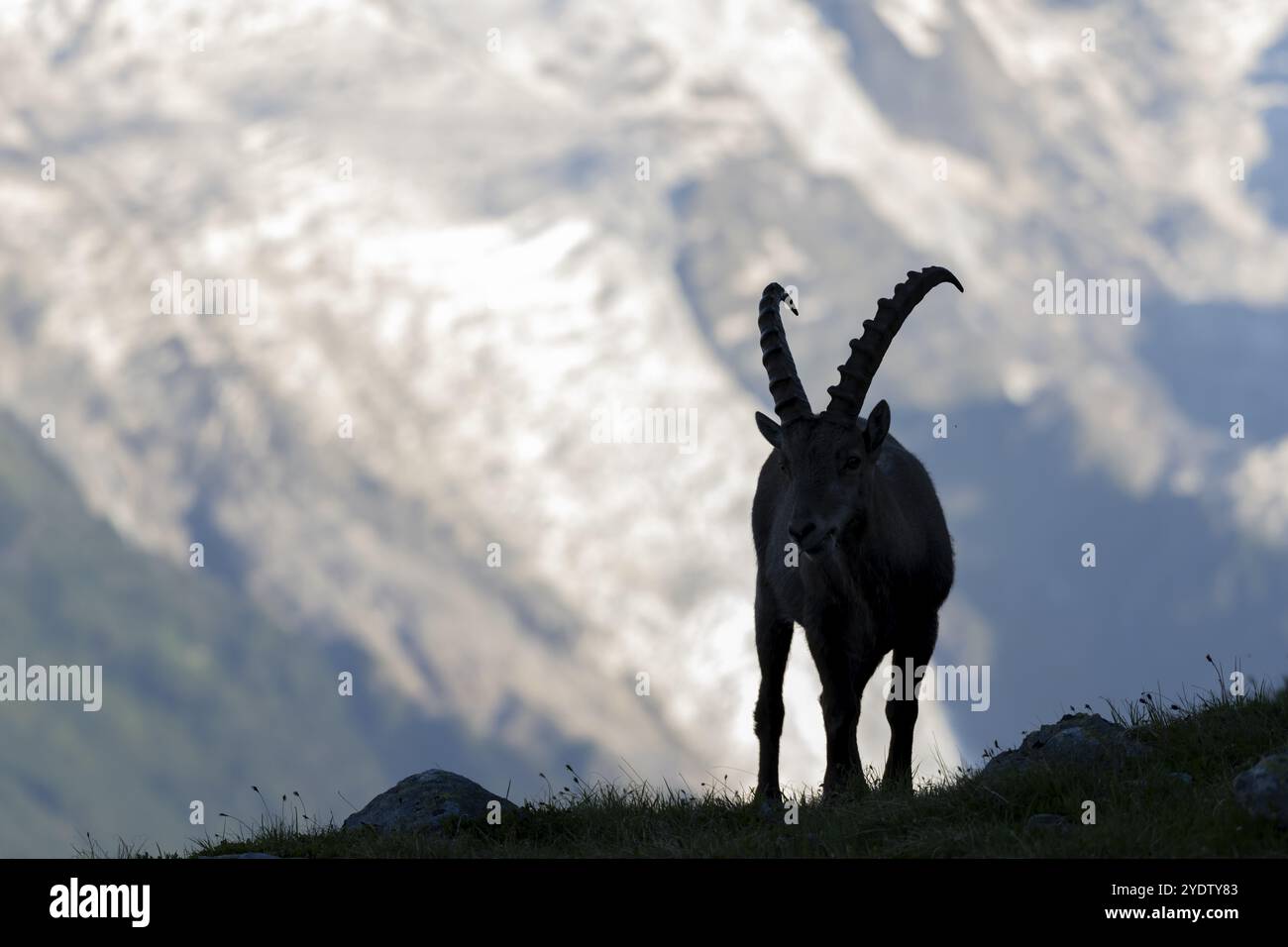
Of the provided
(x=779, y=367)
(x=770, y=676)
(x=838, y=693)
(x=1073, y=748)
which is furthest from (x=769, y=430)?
(x=1073, y=748)

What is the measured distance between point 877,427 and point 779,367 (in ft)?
4.02

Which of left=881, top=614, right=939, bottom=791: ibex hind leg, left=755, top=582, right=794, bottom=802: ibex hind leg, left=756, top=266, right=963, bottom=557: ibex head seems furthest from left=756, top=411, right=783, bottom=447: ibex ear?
left=881, top=614, right=939, bottom=791: ibex hind leg

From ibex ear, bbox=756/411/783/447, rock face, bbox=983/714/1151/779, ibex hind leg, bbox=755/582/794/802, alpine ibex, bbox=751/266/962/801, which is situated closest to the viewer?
rock face, bbox=983/714/1151/779

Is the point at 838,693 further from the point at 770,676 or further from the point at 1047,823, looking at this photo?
the point at 1047,823

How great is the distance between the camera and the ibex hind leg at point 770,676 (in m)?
13.8

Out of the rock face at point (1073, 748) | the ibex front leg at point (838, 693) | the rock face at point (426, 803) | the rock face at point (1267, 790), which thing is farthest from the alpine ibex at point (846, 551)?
the rock face at point (1267, 790)

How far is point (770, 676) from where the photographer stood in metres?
14.0

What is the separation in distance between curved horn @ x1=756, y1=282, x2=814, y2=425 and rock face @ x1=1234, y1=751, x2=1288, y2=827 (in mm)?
4771

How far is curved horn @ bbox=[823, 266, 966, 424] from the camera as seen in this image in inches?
492

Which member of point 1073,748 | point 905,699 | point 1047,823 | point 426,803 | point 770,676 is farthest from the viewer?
point 770,676

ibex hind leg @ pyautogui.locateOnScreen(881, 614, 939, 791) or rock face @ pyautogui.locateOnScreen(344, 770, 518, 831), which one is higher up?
ibex hind leg @ pyautogui.locateOnScreen(881, 614, 939, 791)

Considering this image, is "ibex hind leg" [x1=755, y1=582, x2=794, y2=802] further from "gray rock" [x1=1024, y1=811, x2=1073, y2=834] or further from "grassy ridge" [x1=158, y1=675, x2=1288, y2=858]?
"gray rock" [x1=1024, y1=811, x2=1073, y2=834]
